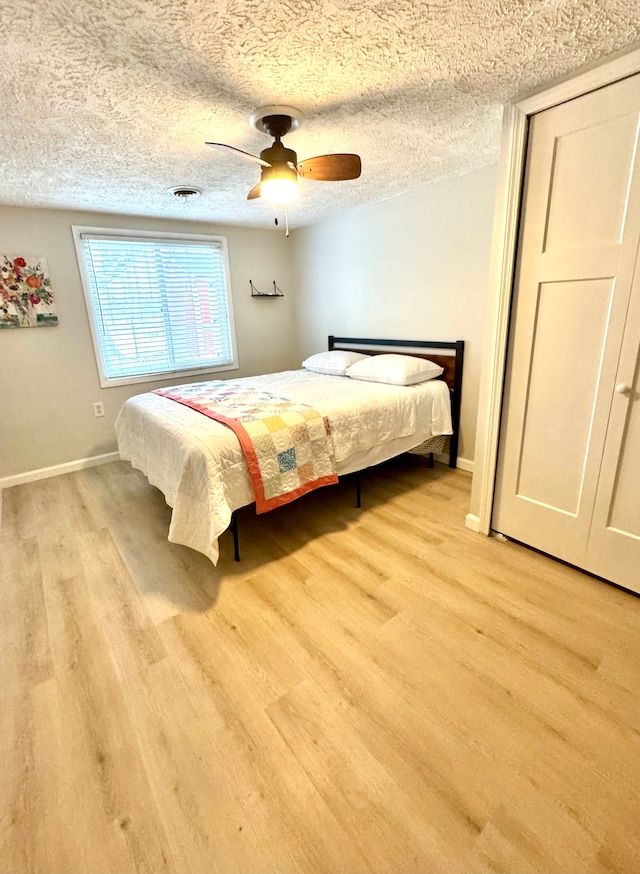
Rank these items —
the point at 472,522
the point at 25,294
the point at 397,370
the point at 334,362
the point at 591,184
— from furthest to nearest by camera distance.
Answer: the point at 334,362
the point at 25,294
the point at 397,370
the point at 472,522
the point at 591,184

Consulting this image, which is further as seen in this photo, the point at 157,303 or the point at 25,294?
the point at 157,303

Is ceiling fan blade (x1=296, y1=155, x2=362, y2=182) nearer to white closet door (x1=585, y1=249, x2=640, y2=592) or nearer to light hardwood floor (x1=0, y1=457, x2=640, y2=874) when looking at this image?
white closet door (x1=585, y1=249, x2=640, y2=592)

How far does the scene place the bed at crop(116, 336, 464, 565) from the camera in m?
1.99

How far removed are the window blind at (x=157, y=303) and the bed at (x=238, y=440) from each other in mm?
1041

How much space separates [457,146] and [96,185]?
2.35 m

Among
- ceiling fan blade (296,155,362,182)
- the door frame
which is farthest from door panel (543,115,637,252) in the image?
ceiling fan blade (296,155,362,182)

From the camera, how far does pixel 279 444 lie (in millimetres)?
2205

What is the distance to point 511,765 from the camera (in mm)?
1207

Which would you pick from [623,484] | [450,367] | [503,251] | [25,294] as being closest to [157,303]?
[25,294]

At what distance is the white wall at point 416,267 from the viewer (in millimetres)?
2885

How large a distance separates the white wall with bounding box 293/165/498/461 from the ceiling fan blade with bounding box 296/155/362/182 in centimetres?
129

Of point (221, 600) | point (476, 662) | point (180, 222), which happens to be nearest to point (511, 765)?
point (476, 662)

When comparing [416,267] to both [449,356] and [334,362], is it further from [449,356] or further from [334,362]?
[334,362]

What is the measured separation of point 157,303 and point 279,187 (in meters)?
2.31
